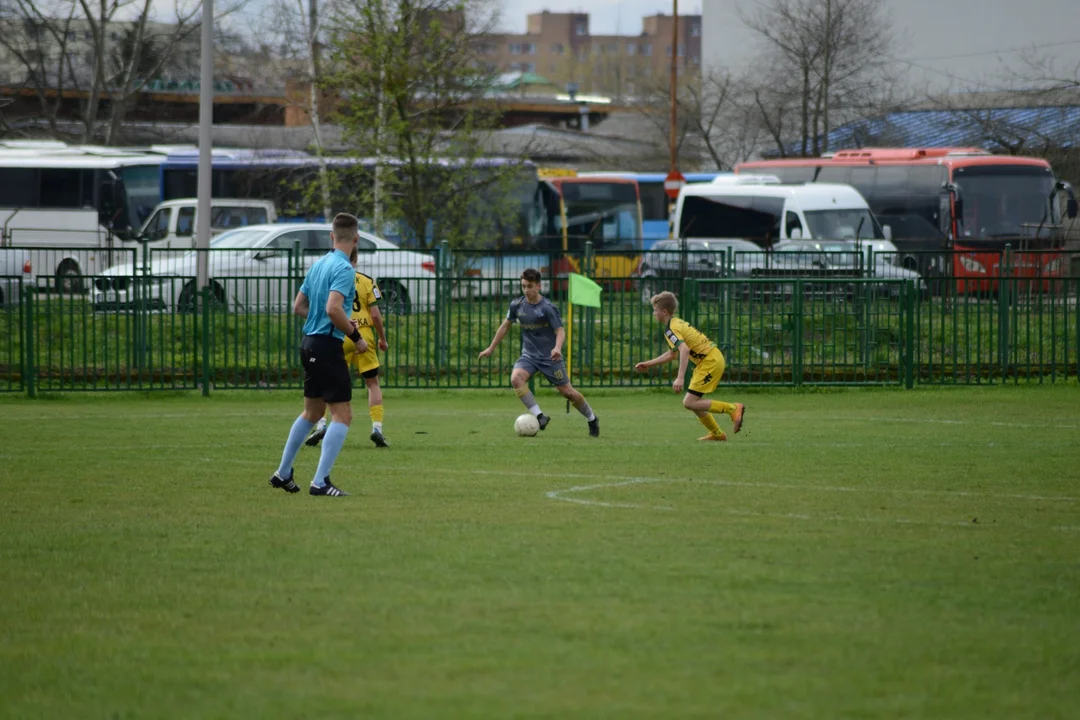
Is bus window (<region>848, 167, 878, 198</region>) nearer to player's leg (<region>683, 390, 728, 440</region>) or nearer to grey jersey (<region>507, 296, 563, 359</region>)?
grey jersey (<region>507, 296, 563, 359</region>)

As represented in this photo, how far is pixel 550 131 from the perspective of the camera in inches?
2682

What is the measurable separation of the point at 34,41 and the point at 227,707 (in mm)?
49991

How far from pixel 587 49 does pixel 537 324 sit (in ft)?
520

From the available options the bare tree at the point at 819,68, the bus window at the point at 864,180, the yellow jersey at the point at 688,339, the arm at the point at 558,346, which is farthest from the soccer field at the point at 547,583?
the bare tree at the point at 819,68

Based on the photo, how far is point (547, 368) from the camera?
15.0 metres

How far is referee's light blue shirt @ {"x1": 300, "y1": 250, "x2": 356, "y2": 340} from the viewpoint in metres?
9.99

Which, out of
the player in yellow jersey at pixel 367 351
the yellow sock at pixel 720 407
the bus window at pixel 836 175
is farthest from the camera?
the bus window at pixel 836 175

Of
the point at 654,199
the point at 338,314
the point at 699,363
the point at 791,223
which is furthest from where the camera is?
the point at 654,199

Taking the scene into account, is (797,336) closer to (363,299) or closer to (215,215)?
(363,299)

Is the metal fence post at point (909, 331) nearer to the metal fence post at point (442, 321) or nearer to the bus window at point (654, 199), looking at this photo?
the metal fence post at point (442, 321)

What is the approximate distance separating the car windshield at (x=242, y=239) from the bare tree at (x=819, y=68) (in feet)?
83.8

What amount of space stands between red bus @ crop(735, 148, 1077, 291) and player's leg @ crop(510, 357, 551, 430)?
58.3 ft

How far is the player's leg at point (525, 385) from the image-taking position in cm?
1496

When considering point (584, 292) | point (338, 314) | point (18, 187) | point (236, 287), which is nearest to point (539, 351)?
point (584, 292)
